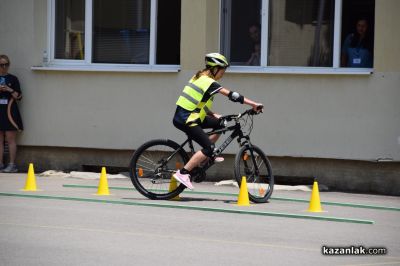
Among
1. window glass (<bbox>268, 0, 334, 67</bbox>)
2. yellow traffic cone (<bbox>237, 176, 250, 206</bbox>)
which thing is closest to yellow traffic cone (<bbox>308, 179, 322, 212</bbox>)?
yellow traffic cone (<bbox>237, 176, 250, 206</bbox>)

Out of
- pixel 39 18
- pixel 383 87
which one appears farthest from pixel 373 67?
pixel 39 18

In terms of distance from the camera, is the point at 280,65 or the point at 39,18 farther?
the point at 39,18

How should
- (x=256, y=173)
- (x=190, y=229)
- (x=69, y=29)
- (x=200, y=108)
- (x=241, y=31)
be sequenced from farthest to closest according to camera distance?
(x=69, y=29) < (x=241, y=31) < (x=256, y=173) < (x=200, y=108) < (x=190, y=229)

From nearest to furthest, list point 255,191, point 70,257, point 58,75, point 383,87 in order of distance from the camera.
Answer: point 70,257, point 255,191, point 383,87, point 58,75

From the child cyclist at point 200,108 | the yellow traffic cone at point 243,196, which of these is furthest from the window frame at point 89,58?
the yellow traffic cone at point 243,196

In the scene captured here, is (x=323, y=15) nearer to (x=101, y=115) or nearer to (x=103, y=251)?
(x=101, y=115)

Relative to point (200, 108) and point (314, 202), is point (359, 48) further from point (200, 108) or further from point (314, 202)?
point (314, 202)

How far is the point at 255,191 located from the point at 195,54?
4105mm

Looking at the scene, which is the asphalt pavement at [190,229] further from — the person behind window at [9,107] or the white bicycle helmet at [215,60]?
the person behind window at [9,107]

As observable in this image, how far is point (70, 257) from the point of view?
8359 mm

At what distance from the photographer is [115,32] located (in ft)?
56.7

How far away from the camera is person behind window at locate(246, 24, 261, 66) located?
53.3ft

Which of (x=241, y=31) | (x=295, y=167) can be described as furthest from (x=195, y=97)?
(x=241, y=31)

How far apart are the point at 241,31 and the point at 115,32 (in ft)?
7.71
